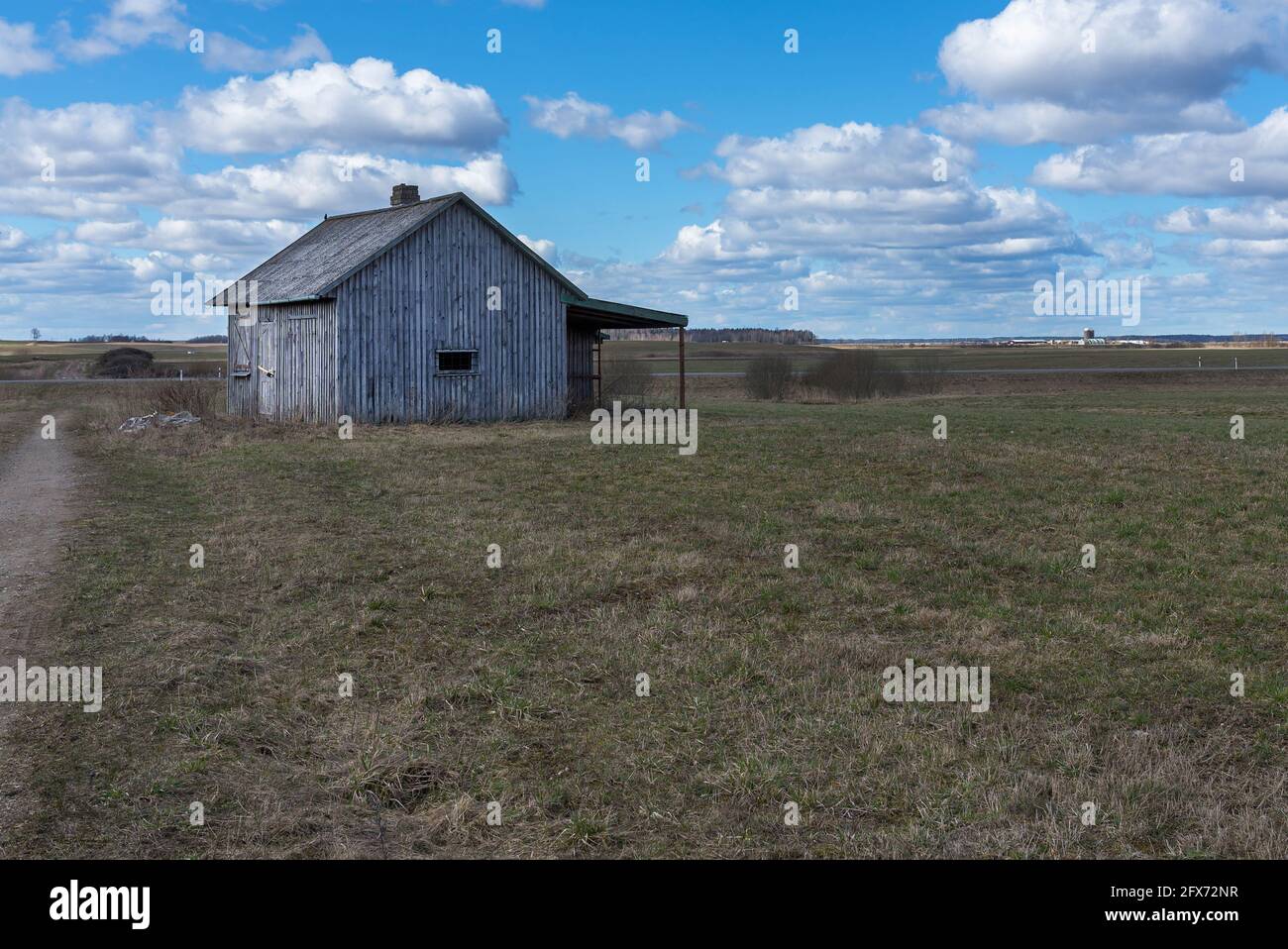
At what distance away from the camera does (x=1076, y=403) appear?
38031 millimetres

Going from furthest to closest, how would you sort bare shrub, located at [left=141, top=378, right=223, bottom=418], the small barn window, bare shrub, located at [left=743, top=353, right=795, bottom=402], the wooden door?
bare shrub, located at [left=743, top=353, right=795, bottom=402] → bare shrub, located at [left=141, top=378, right=223, bottom=418] → the wooden door → the small barn window

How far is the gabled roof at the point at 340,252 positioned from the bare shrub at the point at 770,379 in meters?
18.9

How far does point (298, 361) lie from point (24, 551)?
17.4 metres

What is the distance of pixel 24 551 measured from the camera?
40.3ft

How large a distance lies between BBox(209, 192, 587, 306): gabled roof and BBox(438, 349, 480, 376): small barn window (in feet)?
9.95

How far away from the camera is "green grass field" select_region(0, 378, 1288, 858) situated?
19.4 feet

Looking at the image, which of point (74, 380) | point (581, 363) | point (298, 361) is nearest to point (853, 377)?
point (581, 363)

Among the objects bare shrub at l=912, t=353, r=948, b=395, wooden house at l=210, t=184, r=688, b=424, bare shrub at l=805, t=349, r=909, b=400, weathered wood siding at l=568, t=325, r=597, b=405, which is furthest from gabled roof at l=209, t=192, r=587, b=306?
A: bare shrub at l=912, t=353, r=948, b=395

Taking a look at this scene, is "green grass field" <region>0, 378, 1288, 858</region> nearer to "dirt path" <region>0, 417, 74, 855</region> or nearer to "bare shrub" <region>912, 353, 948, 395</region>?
"dirt path" <region>0, 417, 74, 855</region>

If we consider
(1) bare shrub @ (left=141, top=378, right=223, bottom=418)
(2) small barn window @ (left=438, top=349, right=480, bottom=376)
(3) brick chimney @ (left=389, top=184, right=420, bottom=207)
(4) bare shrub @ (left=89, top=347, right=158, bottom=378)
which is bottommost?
(1) bare shrub @ (left=141, top=378, right=223, bottom=418)

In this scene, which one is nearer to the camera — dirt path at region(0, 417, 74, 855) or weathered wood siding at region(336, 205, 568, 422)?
dirt path at region(0, 417, 74, 855)

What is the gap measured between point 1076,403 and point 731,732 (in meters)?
34.2
